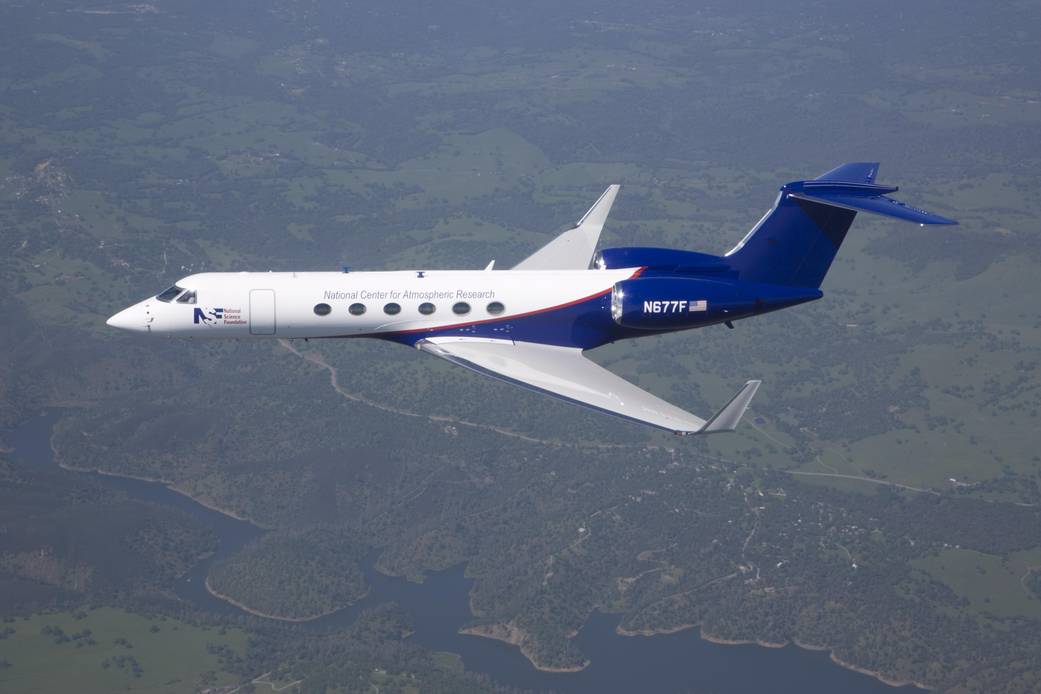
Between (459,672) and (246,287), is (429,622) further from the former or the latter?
(246,287)

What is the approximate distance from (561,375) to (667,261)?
849cm

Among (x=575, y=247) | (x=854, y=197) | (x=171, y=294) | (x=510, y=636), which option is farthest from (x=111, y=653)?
(x=854, y=197)

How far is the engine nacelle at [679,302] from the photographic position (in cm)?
6344

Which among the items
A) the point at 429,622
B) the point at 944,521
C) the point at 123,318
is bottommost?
the point at 429,622

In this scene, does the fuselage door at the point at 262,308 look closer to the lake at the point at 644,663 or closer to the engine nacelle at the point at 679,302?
the engine nacelle at the point at 679,302

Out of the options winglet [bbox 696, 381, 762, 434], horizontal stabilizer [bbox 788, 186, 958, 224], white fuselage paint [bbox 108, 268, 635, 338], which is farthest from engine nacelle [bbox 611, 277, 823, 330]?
winglet [bbox 696, 381, 762, 434]

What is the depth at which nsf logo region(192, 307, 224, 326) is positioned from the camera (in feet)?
212

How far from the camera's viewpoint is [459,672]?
166375mm

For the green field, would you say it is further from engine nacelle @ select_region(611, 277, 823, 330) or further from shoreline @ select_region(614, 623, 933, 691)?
engine nacelle @ select_region(611, 277, 823, 330)

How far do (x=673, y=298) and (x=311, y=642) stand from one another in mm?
124758

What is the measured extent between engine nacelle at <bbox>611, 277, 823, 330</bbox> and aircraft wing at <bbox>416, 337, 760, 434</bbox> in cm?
341

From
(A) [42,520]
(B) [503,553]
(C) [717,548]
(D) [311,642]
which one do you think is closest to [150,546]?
(A) [42,520]

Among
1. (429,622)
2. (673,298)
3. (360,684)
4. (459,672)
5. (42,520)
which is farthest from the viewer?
(42,520)

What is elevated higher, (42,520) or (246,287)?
(246,287)
